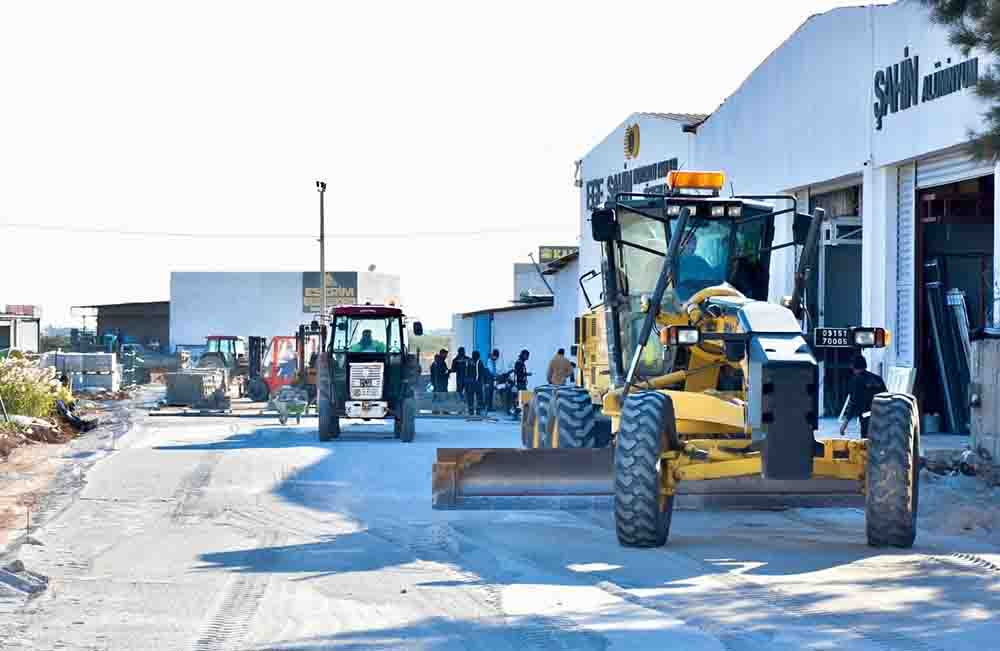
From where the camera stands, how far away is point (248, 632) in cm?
862

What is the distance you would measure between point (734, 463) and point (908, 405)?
1.42 m

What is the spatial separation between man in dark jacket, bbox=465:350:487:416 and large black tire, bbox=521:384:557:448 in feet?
60.5

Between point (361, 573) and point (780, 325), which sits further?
point (780, 325)

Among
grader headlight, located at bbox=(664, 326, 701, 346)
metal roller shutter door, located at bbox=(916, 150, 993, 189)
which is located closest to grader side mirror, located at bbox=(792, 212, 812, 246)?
grader headlight, located at bbox=(664, 326, 701, 346)

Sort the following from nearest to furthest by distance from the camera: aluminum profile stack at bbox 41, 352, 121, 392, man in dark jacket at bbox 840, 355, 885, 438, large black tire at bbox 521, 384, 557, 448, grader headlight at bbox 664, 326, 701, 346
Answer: grader headlight at bbox 664, 326, 701, 346
large black tire at bbox 521, 384, 557, 448
man in dark jacket at bbox 840, 355, 885, 438
aluminum profile stack at bbox 41, 352, 121, 392

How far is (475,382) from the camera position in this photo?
37062mm

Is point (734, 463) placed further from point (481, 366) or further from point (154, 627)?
point (481, 366)

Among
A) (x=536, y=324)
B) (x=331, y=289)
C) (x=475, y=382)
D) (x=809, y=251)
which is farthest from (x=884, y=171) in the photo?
(x=331, y=289)

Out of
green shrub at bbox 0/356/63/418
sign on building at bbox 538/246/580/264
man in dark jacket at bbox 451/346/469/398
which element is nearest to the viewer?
green shrub at bbox 0/356/63/418

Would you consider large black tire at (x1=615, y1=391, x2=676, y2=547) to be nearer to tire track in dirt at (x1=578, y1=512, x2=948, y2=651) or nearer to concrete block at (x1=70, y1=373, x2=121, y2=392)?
tire track in dirt at (x1=578, y1=512, x2=948, y2=651)

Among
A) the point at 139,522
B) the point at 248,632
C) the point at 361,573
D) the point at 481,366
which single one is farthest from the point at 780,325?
the point at 481,366

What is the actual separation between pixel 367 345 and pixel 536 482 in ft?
51.6

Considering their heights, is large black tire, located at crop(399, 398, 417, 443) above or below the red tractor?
below

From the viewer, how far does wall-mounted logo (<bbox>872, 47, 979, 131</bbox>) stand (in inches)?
810
